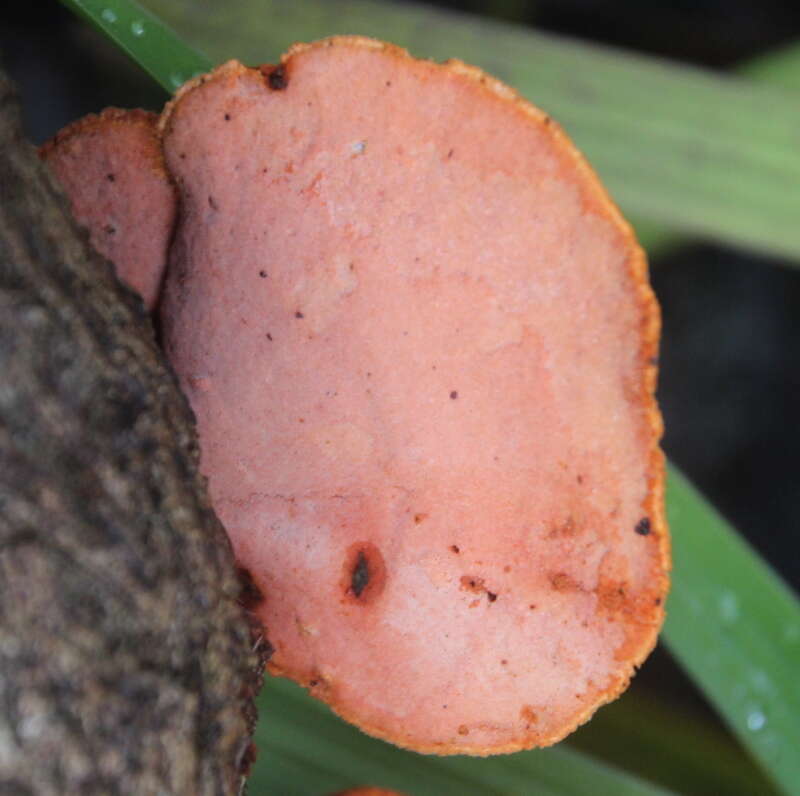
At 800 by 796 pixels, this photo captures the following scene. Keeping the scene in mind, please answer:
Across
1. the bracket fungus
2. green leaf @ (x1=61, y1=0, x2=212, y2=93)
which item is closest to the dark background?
green leaf @ (x1=61, y1=0, x2=212, y2=93)

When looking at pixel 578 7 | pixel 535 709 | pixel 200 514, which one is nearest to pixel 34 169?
pixel 200 514

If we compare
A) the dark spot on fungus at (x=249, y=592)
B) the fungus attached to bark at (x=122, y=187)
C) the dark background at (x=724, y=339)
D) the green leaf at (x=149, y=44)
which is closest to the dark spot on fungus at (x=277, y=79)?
the fungus attached to bark at (x=122, y=187)

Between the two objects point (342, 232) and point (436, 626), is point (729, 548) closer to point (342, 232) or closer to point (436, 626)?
point (436, 626)

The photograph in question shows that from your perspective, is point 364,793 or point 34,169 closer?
point 34,169

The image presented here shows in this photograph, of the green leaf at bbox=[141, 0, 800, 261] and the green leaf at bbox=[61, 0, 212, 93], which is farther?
the green leaf at bbox=[141, 0, 800, 261]

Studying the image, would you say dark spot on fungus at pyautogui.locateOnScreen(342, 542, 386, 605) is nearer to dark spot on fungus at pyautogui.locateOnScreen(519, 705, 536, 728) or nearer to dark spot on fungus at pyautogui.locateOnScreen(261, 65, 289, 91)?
dark spot on fungus at pyautogui.locateOnScreen(519, 705, 536, 728)
